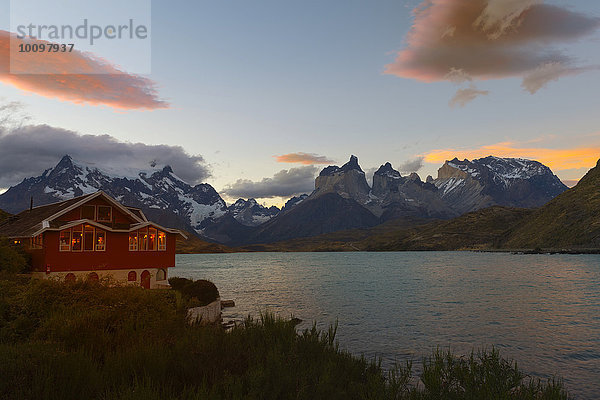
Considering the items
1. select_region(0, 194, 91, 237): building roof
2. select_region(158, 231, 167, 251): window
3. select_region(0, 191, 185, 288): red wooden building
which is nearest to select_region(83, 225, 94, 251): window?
select_region(0, 191, 185, 288): red wooden building

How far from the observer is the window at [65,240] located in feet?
126

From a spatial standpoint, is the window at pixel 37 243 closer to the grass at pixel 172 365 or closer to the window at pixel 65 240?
the window at pixel 65 240

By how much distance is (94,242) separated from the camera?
133 ft

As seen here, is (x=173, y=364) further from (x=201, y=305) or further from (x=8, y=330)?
(x=201, y=305)

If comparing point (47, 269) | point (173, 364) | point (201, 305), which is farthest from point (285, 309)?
point (173, 364)

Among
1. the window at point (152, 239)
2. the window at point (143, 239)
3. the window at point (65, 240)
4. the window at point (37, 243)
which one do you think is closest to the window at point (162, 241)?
the window at point (152, 239)

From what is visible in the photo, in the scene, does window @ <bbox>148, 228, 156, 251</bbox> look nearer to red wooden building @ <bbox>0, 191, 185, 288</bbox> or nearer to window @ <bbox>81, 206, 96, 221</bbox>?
red wooden building @ <bbox>0, 191, 185, 288</bbox>

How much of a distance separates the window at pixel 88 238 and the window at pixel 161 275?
31.2ft

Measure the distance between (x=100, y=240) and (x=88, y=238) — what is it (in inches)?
47.6

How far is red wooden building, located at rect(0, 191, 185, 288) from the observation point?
38094 mm

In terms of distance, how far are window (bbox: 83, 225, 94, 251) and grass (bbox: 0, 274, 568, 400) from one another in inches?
796

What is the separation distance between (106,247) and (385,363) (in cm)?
3154

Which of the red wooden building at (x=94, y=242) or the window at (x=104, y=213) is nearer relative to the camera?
the red wooden building at (x=94, y=242)

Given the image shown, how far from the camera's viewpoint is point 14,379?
29.5 ft
